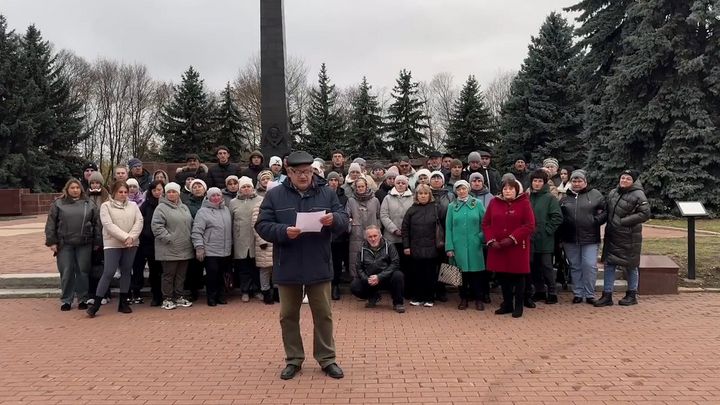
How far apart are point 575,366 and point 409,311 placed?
269cm

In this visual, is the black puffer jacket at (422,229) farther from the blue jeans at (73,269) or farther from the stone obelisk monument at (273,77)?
the stone obelisk monument at (273,77)

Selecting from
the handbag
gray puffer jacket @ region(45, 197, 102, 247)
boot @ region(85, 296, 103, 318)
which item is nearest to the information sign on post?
the handbag

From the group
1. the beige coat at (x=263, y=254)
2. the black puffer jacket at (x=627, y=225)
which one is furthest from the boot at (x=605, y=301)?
the beige coat at (x=263, y=254)

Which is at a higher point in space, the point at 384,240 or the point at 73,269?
the point at 384,240

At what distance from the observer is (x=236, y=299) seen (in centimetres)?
820

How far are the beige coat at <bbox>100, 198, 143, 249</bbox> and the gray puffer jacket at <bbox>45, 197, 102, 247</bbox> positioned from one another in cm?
40

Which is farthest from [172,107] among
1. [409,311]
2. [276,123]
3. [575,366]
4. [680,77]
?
[575,366]

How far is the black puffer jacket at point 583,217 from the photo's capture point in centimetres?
761

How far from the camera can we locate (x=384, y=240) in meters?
7.66

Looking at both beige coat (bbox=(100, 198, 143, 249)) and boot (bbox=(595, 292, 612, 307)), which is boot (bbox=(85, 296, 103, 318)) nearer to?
beige coat (bbox=(100, 198, 143, 249))

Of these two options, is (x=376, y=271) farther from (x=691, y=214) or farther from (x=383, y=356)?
(x=691, y=214)

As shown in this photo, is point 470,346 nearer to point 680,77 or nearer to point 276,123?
point 276,123

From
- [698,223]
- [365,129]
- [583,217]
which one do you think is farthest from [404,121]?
[583,217]

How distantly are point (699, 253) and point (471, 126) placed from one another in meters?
22.9
